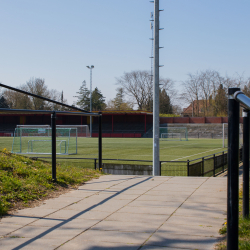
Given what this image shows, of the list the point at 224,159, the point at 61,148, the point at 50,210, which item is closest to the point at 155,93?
the point at 224,159

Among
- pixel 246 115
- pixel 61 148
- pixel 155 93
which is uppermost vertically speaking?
pixel 155 93

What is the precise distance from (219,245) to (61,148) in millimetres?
24707

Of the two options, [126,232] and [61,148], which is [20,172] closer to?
[126,232]

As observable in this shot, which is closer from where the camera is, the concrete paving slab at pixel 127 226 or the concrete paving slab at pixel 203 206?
the concrete paving slab at pixel 127 226

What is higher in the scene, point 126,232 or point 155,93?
point 155,93

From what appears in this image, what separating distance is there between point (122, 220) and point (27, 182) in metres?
2.53

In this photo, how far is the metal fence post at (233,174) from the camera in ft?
8.45

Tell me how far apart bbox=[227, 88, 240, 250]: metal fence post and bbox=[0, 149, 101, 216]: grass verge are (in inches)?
130

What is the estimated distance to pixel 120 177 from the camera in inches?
310

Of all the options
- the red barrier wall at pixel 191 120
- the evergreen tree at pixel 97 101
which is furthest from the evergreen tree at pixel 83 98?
the red barrier wall at pixel 191 120

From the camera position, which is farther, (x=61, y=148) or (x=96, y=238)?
(x=61, y=148)

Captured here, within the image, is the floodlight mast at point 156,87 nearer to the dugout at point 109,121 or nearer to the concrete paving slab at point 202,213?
the concrete paving slab at point 202,213

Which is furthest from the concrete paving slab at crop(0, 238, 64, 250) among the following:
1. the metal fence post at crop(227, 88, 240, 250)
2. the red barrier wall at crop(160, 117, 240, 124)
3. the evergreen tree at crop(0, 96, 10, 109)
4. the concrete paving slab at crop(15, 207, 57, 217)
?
the evergreen tree at crop(0, 96, 10, 109)

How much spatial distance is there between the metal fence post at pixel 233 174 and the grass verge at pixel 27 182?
3296 millimetres
